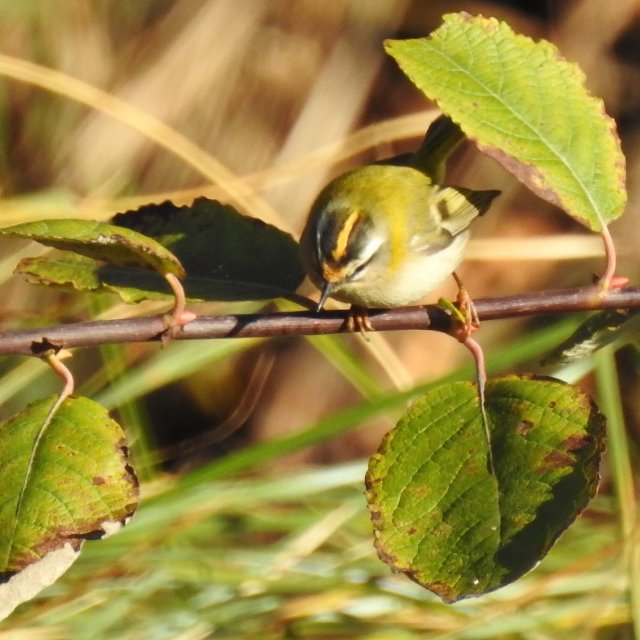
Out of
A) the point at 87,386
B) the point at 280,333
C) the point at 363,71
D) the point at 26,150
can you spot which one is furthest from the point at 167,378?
the point at 280,333

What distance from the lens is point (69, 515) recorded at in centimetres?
104

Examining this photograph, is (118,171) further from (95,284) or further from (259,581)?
(95,284)

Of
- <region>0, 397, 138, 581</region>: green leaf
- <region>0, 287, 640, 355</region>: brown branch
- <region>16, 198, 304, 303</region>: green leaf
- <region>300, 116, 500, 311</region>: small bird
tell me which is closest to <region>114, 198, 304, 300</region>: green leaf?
<region>16, 198, 304, 303</region>: green leaf

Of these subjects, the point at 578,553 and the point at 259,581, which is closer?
the point at 259,581

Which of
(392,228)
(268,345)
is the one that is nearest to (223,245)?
(392,228)

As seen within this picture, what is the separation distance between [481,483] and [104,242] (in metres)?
0.43

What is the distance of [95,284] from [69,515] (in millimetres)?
352

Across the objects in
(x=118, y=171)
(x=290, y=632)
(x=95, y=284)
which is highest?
(x=95, y=284)

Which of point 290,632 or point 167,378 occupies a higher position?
point 167,378

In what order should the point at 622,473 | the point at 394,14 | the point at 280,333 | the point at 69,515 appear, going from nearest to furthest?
the point at 69,515, the point at 280,333, the point at 622,473, the point at 394,14

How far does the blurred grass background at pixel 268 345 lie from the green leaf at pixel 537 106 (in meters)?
1.07

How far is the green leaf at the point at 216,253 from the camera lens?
4.46 feet

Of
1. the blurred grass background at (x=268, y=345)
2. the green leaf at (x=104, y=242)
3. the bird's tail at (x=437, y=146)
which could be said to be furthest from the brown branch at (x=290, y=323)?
the blurred grass background at (x=268, y=345)

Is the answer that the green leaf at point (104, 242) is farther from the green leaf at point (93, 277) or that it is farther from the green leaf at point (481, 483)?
the green leaf at point (481, 483)
